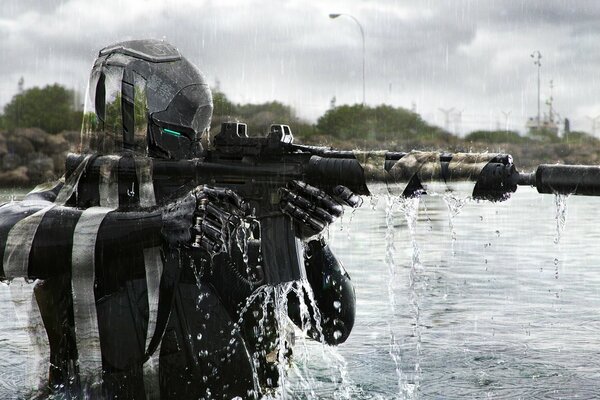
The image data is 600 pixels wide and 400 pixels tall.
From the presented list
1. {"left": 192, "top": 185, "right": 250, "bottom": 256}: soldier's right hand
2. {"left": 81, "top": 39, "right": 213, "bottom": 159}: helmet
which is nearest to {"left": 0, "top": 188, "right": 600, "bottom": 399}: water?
{"left": 192, "top": 185, "right": 250, "bottom": 256}: soldier's right hand

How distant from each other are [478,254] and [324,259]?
741cm

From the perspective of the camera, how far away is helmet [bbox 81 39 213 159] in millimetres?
5301

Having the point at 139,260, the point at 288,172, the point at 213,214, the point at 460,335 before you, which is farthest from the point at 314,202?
the point at 460,335

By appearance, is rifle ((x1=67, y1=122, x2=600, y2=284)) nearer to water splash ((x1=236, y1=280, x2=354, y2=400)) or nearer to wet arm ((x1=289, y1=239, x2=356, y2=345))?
water splash ((x1=236, y1=280, x2=354, y2=400))

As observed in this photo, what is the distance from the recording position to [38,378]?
5344mm

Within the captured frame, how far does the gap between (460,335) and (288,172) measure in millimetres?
3136

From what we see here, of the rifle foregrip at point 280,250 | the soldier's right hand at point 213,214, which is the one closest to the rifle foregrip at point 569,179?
the soldier's right hand at point 213,214

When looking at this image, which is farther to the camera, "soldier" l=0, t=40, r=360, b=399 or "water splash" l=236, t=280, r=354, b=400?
"water splash" l=236, t=280, r=354, b=400

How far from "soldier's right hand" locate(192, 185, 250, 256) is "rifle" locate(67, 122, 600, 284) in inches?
22.0

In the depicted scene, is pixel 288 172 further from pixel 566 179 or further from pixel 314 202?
pixel 566 179

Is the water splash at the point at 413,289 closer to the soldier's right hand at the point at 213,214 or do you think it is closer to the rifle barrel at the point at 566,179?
the rifle barrel at the point at 566,179

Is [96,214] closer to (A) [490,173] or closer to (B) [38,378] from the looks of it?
(B) [38,378]

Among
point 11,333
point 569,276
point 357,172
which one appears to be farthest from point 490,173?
point 569,276

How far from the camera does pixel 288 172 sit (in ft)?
16.0
